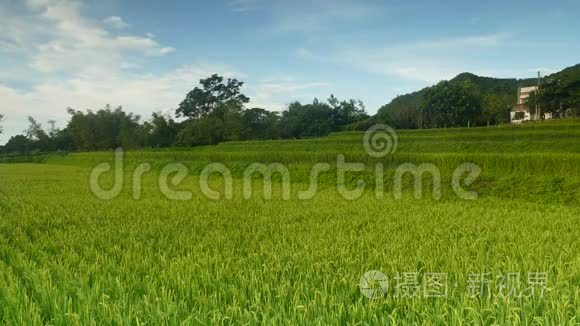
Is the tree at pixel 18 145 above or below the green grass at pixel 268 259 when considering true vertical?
above

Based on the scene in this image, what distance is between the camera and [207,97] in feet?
216

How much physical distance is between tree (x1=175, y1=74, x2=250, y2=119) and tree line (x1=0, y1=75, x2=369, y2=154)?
194cm

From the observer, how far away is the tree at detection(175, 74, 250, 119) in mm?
65000

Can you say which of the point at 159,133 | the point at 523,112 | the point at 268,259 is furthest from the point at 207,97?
the point at 268,259

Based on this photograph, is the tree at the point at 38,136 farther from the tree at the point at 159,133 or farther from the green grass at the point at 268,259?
the green grass at the point at 268,259

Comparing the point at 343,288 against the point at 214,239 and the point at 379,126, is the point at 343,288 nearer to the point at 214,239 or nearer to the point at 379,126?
the point at 214,239

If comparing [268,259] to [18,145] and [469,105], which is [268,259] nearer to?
[469,105]

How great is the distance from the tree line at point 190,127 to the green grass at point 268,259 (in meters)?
32.5

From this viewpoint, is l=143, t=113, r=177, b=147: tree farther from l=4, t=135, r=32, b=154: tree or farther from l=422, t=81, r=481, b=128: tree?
l=422, t=81, r=481, b=128: tree

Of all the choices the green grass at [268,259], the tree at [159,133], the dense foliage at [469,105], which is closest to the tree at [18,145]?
the tree at [159,133]

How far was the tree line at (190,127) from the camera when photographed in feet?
138

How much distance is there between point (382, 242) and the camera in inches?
197

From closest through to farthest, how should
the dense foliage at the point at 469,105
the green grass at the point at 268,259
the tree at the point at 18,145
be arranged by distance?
the green grass at the point at 268,259, the dense foliage at the point at 469,105, the tree at the point at 18,145

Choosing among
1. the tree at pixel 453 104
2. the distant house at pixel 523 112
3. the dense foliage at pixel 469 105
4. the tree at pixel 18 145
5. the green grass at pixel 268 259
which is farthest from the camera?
the tree at pixel 18 145
